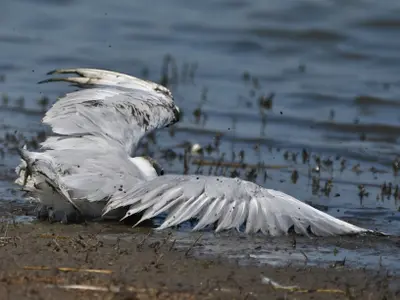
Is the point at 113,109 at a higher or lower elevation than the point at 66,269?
higher

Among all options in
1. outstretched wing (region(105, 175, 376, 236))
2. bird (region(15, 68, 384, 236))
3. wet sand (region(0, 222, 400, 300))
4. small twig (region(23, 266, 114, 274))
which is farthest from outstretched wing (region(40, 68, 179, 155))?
small twig (region(23, 266, 114, 274))

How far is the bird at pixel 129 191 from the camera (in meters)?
5.66

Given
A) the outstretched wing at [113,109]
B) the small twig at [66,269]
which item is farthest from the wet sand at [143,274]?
the outstretched wing at [113,109]

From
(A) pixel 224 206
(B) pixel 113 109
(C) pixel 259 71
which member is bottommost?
(A) pixel 224 206

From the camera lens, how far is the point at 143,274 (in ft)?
15.0

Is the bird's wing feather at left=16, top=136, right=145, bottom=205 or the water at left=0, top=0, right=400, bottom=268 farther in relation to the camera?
the water at left=0, top=0, right=400, bottom=268

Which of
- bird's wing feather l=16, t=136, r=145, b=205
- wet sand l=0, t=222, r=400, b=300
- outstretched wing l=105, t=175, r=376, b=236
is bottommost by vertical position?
wet sand l=0, t=222, r=400, b=300

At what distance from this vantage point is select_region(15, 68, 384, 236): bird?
5.66m

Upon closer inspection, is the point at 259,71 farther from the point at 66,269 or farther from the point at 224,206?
the point at 66,269

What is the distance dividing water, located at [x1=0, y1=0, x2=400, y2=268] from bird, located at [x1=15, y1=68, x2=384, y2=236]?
24 centimetres

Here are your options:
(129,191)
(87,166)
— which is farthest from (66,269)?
(87,166)

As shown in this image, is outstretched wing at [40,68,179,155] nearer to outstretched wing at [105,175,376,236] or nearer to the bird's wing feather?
the bird's wing feather

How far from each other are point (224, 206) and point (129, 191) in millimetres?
546

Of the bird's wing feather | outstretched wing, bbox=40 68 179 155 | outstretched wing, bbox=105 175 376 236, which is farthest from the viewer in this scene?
outstretched wing, bbox=40 68 179 155
